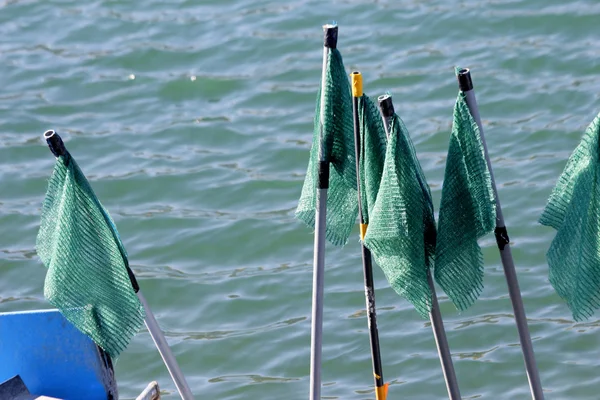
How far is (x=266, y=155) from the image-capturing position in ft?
23.8

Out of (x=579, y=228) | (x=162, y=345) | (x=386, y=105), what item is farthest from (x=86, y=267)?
(x=579, y=228)

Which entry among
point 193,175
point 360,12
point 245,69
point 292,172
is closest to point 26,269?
point 193,175

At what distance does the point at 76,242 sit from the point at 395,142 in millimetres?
1168

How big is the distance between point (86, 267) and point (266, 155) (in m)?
3.70

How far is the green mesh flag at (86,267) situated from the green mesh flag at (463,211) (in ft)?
3.63

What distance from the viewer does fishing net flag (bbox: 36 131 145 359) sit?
141 inches

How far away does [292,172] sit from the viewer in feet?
23.2

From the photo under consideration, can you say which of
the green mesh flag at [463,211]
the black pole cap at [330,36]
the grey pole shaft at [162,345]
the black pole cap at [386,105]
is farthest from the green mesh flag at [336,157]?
the grey pole shaft at [162,345]

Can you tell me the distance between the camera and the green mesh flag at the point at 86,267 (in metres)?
3.58

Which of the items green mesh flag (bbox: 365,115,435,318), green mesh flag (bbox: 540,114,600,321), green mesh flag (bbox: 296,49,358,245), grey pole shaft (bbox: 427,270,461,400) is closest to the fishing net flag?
green mesh flag (bbox: 296,49,358,245)

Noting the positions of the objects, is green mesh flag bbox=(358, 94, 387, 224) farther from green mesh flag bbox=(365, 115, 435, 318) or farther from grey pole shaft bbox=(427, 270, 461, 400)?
grey pole shaft bbox=(427, 270, 461, 400)

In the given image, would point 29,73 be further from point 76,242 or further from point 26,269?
point 76,242

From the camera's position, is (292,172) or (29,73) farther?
(29,73)

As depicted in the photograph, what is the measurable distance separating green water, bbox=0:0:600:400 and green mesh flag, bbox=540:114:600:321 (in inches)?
72.3
